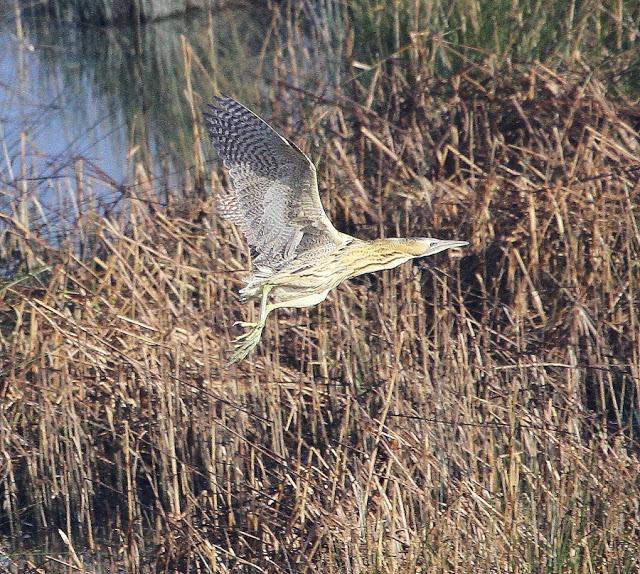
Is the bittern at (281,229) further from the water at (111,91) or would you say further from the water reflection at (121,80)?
the water reflection at (121,80)

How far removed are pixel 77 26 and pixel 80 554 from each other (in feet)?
25.2

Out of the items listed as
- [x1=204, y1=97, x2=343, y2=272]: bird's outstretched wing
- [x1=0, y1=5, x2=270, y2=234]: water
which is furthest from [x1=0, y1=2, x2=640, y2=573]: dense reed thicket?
[x1=204, y1=97, x2=343, y2=272]: bird's outstretched wing

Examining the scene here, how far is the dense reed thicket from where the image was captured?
3475 millimetres

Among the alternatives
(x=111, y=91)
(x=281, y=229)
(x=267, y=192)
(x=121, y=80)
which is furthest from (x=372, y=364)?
→ (x=121, y=80)

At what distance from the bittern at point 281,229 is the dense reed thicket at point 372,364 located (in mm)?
279

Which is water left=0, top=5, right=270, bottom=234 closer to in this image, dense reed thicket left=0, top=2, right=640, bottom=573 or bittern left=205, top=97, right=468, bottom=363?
dense reed thicket left=0, top=2, right=640, bottom=573

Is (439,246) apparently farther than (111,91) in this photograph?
No

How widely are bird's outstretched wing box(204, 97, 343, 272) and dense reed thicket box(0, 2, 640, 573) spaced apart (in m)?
0.43

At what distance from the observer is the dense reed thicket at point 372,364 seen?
11.4 feet

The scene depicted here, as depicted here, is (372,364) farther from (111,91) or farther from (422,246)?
(111,91)

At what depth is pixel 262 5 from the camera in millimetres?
10422

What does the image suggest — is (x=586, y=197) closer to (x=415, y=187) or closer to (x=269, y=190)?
(x=415, y=187)

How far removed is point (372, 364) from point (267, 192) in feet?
2.73

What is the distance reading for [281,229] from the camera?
3883mm
